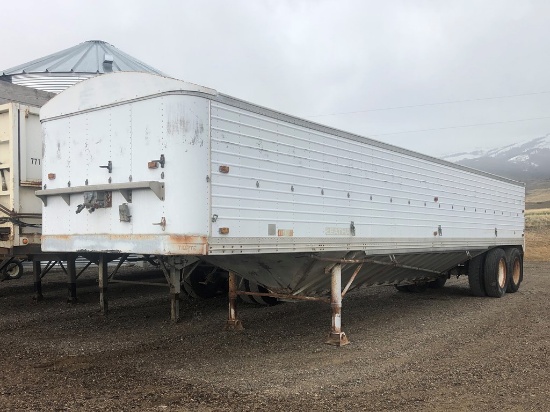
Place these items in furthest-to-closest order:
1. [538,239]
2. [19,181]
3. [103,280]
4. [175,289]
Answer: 1. [538,239]
2. [103,280]
3. [19,181]
4. [175,289]

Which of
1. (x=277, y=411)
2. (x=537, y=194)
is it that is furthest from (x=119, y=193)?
(x=537, y=194)

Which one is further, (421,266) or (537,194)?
(537,194)

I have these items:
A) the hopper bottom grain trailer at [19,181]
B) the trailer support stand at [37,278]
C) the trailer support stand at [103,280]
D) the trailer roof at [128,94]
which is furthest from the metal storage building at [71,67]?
the trailer roof at [128,94]

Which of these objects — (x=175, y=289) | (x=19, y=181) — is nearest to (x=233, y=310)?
(x=175, y=289)

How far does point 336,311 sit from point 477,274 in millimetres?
6195

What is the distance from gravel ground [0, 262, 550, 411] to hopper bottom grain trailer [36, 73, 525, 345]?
76 centimetres

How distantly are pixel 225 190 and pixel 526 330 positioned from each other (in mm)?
5464

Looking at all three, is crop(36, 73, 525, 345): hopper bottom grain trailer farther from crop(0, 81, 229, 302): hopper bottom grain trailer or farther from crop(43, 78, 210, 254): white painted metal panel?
crop(0, 81, 229, 302): hopper bottom grain trailer

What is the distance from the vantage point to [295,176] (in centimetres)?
695

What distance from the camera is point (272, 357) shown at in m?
6.79

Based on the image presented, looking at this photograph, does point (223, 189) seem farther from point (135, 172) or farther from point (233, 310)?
point (233, 310)

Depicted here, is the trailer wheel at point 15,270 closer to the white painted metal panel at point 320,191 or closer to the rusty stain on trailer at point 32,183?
the rusty stain on trailer at point 32,183

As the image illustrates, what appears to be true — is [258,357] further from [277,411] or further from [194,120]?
[194,120]

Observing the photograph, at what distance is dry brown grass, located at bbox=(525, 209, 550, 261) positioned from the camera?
2712 cm
